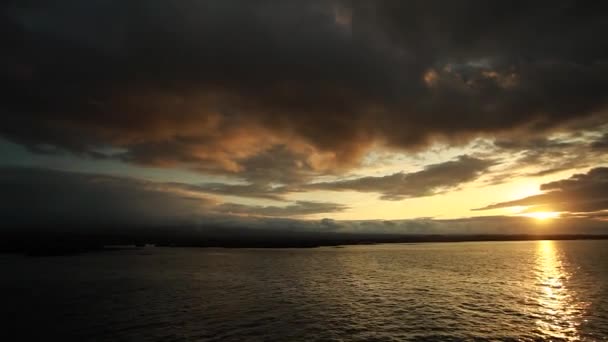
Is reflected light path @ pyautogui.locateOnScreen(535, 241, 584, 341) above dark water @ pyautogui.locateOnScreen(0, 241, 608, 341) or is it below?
below

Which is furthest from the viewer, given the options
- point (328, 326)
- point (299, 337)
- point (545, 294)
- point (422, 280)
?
point (422, 280)

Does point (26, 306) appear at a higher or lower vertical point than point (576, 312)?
higher

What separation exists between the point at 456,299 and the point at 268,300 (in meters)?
28.0

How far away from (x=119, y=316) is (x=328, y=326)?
961 inches

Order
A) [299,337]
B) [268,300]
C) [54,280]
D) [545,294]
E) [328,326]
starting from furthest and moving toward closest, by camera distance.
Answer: [54,280]
[545,294]
[268,300]
[328,326]
[299,337]

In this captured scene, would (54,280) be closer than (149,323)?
No

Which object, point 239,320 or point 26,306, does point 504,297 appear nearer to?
point 239,320

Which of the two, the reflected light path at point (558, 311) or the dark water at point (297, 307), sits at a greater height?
the dark water at point (297, 307)

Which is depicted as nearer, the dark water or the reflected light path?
the dark water

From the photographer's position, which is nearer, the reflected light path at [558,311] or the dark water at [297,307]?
the dark water at [297,307]

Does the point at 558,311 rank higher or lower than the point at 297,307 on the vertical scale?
lower

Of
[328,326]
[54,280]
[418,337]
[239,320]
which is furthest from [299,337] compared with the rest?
[54,280]

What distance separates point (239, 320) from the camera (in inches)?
1499

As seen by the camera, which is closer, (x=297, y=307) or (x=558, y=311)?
(x=558, y=311)
